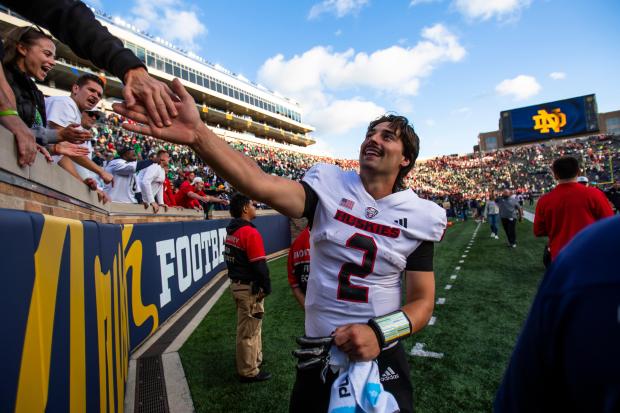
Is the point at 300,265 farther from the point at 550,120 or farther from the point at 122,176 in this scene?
the point at 550,120

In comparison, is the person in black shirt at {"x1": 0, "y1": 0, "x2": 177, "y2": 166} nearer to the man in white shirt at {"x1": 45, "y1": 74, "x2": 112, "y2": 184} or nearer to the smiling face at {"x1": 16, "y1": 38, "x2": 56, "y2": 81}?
the smiling face at {"x1": 16, "y1": 38, "x2": 56, "y2": 81}

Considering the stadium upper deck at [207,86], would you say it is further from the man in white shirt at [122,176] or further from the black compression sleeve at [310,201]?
the black compression sleeve at [310,201]

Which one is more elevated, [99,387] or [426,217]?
[426,217]

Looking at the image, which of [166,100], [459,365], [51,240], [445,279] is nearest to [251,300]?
[459,365]

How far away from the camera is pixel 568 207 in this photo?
14.4 feet

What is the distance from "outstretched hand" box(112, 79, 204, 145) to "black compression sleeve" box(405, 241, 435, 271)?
1.33 metres

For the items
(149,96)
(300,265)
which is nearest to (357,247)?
(149,96)

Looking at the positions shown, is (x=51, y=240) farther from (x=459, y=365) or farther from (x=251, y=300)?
(x=459, y=365)

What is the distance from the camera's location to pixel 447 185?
185ft

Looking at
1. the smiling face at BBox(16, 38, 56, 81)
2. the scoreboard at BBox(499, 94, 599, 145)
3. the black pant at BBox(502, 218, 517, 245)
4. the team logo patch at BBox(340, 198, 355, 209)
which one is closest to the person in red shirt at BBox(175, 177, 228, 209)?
the smiling face at BBox(16, 38, 56, 81)

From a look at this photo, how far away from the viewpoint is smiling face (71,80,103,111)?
12.7 ft

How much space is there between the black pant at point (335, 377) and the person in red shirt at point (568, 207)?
3.29 m

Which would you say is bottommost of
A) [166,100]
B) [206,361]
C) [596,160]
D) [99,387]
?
[206,361]

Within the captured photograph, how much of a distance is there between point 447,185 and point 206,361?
56.3 metres
